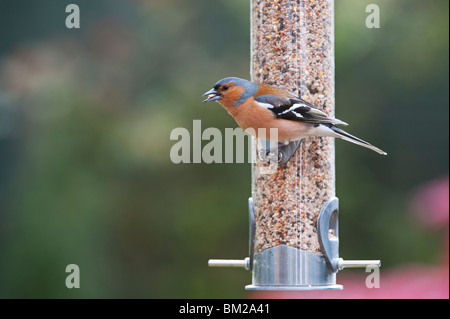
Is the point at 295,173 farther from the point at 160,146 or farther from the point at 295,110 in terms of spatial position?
the point at 160,146

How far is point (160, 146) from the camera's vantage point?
10.0 meters

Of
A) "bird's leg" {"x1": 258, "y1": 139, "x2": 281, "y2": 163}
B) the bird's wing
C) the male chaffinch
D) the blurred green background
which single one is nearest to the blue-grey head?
the male chaffinch

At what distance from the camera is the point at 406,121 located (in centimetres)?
1082

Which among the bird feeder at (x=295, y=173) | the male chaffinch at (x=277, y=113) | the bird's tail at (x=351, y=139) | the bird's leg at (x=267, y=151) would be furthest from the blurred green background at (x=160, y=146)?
the bird's tail at (x=351, y=139)

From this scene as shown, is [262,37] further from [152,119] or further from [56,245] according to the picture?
[56,245]

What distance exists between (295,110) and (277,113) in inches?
5.8

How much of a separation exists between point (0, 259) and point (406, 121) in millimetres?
6085

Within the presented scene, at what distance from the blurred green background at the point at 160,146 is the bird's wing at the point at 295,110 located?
400 centimetres

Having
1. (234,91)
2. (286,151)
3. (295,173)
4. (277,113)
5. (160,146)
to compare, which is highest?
(160,146)

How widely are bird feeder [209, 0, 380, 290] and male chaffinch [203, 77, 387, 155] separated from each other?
0.59 feet

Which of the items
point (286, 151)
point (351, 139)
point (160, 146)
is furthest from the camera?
point (160, 146)

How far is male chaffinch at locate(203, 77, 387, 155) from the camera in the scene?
583cm

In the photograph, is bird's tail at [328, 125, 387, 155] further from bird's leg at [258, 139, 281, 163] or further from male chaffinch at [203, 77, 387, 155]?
bird's leg at [258, 139, 281, 163]

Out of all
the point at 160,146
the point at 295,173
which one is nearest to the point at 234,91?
the point at 295,173
